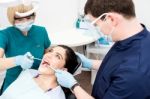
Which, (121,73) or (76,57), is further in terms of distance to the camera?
(76,57)

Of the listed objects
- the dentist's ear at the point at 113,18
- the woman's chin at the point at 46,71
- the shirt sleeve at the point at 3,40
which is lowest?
the woman's chin at the point at 46,71

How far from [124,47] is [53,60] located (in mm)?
602

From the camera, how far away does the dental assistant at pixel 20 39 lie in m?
1.65

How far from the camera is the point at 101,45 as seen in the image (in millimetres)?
3000

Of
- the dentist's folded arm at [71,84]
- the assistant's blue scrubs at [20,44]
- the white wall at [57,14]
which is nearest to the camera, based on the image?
the dentist's folded arm at [71,84]

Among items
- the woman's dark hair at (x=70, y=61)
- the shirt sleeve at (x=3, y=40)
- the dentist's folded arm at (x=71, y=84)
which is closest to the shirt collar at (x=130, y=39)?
the dentist's folded arm at (x=71, y=84)

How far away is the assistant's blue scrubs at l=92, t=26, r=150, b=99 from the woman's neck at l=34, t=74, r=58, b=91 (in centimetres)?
48

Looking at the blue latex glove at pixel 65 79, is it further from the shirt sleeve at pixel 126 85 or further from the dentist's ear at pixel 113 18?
the dentist's ear at pixel 113 18

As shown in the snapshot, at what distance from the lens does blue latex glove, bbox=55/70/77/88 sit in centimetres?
153

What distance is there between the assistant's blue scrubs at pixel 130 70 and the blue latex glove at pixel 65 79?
240 millimetres

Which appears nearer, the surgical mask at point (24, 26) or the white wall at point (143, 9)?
the surgical mask at point (24, 26)

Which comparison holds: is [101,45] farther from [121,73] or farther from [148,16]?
[121,73]

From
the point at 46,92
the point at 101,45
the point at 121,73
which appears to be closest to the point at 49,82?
the point at 46,92

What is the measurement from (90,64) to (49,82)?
322mm
